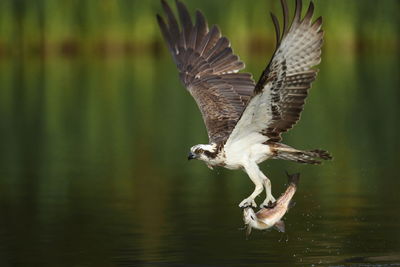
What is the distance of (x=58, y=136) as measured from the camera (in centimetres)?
2352

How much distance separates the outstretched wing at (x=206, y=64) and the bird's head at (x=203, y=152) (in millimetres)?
2055

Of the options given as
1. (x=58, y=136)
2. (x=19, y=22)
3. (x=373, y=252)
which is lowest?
(x=373, y=252)

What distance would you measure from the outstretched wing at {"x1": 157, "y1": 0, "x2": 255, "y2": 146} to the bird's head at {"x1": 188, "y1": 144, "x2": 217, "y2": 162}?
6.74 ft

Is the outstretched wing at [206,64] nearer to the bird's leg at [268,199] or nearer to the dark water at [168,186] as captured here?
the dark water at [168,186]

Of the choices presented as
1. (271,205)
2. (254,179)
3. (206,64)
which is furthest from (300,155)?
(206,64)

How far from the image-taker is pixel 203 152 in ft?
36.8

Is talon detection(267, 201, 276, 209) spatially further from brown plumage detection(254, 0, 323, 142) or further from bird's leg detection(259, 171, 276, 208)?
brown plumage detection(254, 0, 323, 142)

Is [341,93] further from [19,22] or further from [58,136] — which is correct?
[19,22]

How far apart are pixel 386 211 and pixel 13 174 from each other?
6.75m

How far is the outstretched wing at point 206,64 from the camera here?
13516 mm

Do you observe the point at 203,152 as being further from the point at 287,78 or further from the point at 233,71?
the point at 233,71

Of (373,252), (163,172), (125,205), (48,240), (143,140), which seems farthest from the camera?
(143,140)

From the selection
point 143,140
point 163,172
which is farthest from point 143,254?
point 143,140

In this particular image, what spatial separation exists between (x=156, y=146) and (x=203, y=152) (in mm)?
10486
